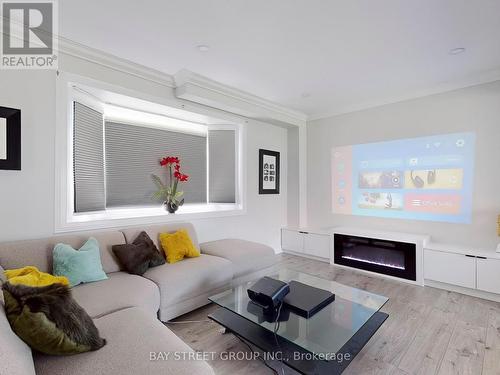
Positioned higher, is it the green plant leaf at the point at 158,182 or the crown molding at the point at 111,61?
the crown molding at the point at 111,61

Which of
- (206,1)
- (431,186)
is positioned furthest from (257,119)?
(431,186)

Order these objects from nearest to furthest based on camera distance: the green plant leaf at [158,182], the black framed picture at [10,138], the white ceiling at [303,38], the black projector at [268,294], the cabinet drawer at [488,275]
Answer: the black projector at [268,294] < the white ceiling at [303,38] < the black framed picture at [10,138] < the cabinet drawer at [488,275] < the green plant leaf at [158,182]

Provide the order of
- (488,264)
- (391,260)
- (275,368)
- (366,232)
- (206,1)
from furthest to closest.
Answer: (366,232)
(391,260)
(488,264)
(206,1)
(275,368)

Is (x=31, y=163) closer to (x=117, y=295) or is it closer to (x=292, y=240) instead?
(x=117, y=295)

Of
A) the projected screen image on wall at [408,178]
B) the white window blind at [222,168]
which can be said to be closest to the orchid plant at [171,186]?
the white window blind at [222,168]

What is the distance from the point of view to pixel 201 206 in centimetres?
403

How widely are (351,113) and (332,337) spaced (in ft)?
12.1

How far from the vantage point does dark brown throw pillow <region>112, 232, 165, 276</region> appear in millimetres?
2332

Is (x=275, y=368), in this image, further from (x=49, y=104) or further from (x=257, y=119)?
(x=257, y=119)

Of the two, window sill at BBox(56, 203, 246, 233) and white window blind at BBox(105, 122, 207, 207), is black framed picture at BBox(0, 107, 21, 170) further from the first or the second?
white window blind at BBox(105, 122, 207, 207)

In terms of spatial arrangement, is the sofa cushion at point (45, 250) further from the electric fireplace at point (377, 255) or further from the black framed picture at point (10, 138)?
the electric fireplace at point (377, 255)

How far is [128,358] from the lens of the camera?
1188 millimetres

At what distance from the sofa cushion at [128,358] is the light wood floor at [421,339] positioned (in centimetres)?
65

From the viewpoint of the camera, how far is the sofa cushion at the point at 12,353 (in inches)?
31.0
